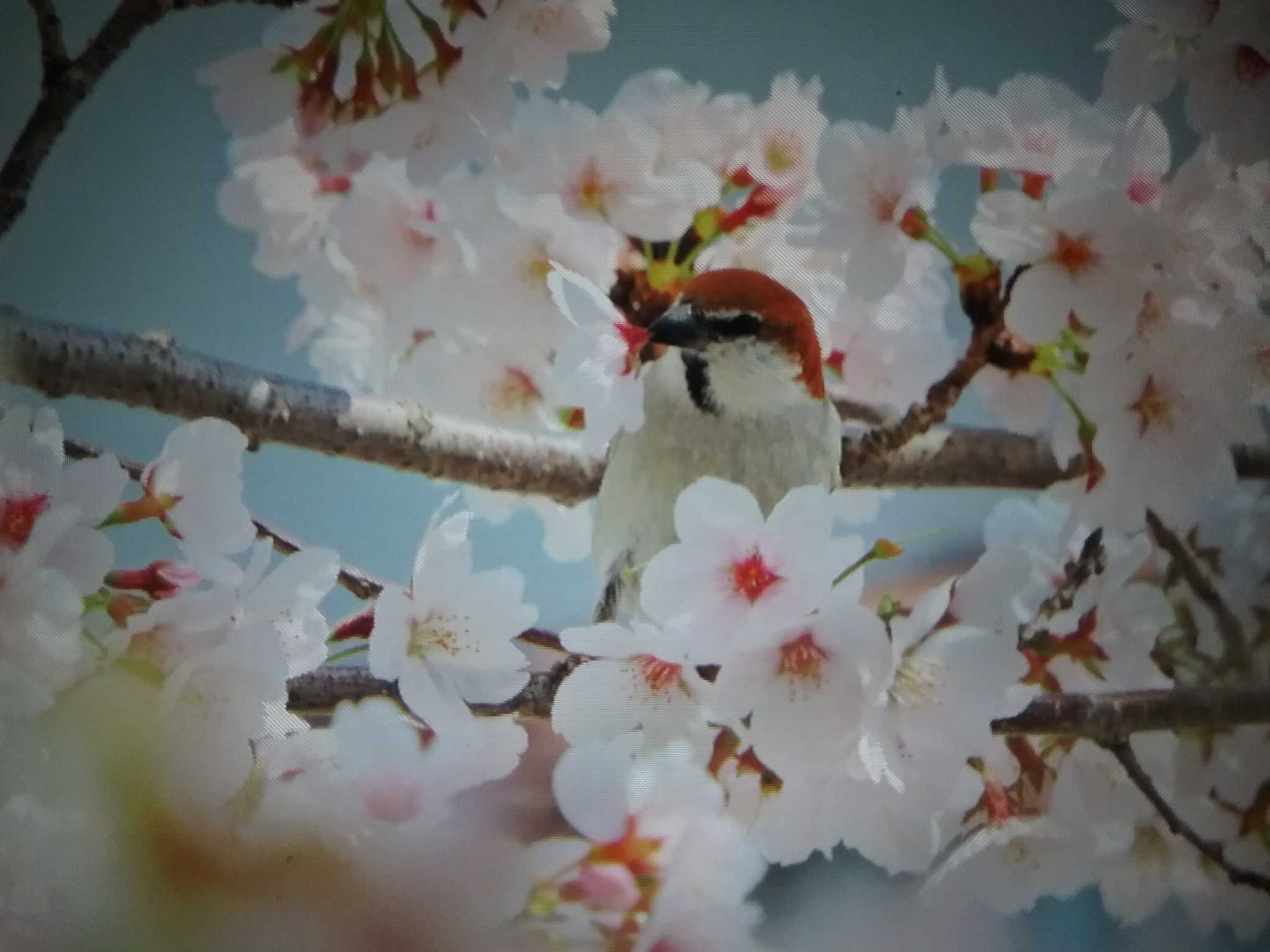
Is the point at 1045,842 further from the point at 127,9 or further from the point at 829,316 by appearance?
the point at 127,9

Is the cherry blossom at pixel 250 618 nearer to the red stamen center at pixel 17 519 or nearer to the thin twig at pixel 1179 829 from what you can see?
the red stamen center at pixel 17 519

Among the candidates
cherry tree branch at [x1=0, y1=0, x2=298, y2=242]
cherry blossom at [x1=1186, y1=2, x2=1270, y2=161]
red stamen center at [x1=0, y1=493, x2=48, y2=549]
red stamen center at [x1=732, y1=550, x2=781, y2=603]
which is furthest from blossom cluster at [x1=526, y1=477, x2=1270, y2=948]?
cherry tree branch at [x1=0, y1=0, x2=298, y2=242]

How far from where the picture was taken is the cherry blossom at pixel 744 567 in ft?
2.75

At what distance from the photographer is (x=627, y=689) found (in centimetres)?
88

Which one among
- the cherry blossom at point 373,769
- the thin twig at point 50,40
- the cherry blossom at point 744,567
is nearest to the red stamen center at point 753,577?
the cherry blossom at point 744,567

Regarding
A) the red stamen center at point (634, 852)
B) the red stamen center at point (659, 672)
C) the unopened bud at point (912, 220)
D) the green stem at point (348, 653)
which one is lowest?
the red stamen center at point (634, 852)

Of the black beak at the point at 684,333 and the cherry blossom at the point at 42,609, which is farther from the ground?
the black beak at the point at 684,333

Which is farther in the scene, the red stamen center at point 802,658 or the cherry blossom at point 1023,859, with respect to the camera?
the cherry blossom at point 1023,859

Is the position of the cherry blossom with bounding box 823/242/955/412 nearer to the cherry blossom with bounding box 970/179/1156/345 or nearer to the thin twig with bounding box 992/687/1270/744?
the cherry blossom with bounding box 970/179/1156/345

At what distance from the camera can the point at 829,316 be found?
3.05 feet

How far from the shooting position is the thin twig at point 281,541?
89 centimetres

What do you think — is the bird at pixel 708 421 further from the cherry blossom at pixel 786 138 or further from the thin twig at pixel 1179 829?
the thin twig at pixel 1179 829

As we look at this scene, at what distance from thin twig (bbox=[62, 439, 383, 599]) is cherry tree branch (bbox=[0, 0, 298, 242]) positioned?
0.65 ft

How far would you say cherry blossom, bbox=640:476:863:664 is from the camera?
Answer: 0.84 m
